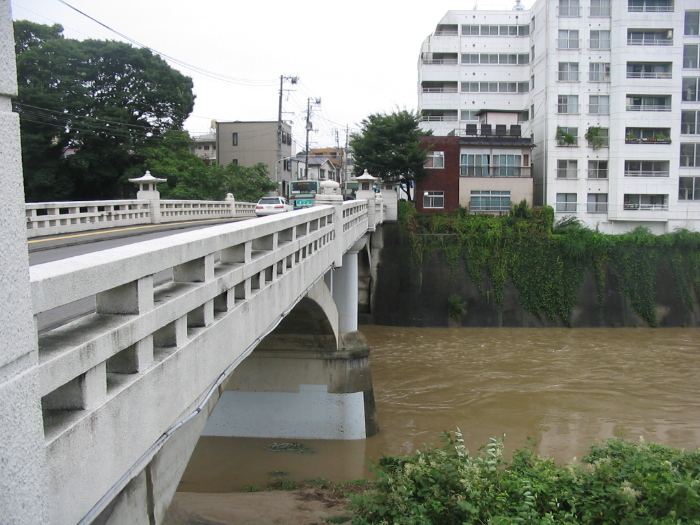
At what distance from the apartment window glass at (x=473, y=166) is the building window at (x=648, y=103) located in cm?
920

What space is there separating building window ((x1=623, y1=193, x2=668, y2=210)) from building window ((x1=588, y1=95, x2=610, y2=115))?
5474mm

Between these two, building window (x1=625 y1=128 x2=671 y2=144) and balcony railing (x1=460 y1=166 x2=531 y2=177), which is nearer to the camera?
building window (x1=625 y1=128 x2=671 y2=144)

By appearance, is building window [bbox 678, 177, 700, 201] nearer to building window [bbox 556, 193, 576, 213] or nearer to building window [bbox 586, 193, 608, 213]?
building window [bbox 586, 193, 608, 213]

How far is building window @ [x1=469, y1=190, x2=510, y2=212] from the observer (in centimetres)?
4225

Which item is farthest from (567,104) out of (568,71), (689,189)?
(689,189)

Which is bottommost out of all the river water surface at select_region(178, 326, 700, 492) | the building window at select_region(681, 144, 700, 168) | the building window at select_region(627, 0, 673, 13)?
the river water surface at select_region(178, 326, 700, 492)

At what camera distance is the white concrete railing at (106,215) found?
17.3 m

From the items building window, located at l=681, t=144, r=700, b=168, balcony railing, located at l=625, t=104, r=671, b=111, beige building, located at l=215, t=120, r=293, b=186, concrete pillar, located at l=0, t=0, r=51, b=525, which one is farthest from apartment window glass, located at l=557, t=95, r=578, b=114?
concrete pillar, located at l=0, t=0, r=51, b=525

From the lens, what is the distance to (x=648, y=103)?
41438 millimetres

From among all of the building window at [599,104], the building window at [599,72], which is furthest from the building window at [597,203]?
the building window at [599,72]

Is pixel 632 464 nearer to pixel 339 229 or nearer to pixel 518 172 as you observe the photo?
pixel 339 229

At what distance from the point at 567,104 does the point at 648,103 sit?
4793 mm

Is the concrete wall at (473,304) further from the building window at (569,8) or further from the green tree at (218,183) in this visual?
the building window at (569,8)

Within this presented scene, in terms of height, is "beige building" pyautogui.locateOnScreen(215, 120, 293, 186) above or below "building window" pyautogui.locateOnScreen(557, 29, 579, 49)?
below
